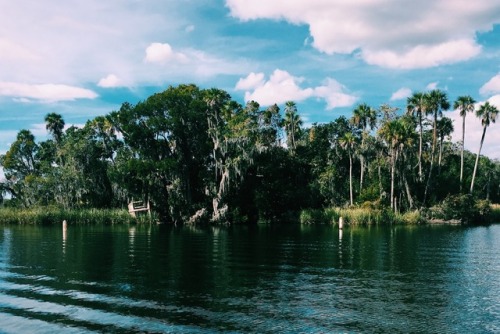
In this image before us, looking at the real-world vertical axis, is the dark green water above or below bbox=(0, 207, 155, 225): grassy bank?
below

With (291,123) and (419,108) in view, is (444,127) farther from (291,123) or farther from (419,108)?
(291,123)

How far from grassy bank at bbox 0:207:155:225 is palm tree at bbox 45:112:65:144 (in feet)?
64.3

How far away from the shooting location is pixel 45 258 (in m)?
27.5

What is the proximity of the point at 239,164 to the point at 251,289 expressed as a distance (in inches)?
1571

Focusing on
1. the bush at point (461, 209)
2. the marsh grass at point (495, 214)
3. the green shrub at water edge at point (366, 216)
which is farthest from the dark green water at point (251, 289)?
the marsh grass at point (495, 214)

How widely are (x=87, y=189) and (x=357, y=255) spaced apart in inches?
1958

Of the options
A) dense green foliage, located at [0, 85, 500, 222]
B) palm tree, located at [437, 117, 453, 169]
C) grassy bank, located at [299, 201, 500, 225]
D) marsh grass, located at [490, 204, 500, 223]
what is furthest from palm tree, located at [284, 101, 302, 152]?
marsh grass, located at [490, 204, 500, 223]

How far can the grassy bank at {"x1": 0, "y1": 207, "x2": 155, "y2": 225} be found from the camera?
59.8 m

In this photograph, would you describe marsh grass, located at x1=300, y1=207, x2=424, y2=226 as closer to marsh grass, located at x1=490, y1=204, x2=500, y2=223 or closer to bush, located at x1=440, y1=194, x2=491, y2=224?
bush, located at x1=440, y1=194, x2=491, y2=224

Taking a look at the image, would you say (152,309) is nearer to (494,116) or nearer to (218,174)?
(218,174)

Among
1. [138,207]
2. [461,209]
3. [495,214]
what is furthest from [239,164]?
[495,214]

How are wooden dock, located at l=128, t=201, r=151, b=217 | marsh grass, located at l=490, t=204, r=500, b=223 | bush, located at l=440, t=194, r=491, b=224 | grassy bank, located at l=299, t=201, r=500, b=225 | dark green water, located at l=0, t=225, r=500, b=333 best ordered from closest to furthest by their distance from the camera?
dark green water, located at l=0, t=225, r=500, b=333, grassy bank, located at l=299, t=201, r=500, b=225, bush, located at l=440, t=194, r=491, b=224, wooden dock, located at l=128, t=201, r=151, b=217, marsh grass, located at l=490, t=204, r=500, b=223

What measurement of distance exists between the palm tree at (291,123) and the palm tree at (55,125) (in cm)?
3758

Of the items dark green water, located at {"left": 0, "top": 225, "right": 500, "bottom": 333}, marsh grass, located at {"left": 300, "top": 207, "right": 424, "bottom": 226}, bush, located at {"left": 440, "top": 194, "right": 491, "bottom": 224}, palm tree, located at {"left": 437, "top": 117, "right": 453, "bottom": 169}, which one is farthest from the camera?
palm tree, located at {"left": 437, "top": 117, "right": 453, "bottom": 169}
